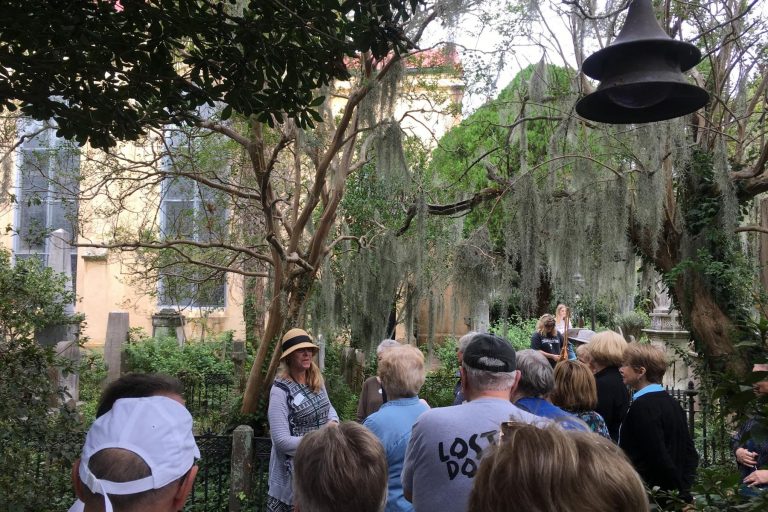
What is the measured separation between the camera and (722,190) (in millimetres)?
7352

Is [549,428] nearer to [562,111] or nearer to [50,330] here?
[562,111]

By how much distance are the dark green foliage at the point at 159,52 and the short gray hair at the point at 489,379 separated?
6.31 ft

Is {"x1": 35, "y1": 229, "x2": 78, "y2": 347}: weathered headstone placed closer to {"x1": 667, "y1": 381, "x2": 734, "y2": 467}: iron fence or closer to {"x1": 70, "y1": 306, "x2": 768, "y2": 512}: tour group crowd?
{"x1": 70, "y1": 306, "x2": 768, "y2": 512}: tour group crowd

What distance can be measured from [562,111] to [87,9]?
5.83 metres

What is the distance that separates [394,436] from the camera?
10.5 feet

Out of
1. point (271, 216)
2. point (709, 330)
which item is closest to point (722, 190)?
point (709, 330)

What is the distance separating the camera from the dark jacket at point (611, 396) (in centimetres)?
419

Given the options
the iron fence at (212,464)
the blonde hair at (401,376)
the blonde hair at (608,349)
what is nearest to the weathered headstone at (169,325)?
the iron fence at (212,464)

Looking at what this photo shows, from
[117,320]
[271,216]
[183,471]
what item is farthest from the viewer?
[117,320]

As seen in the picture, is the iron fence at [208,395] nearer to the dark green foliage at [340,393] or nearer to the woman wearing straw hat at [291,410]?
the dark green foliage at [340,393]

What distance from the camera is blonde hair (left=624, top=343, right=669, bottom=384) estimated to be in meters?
3.88

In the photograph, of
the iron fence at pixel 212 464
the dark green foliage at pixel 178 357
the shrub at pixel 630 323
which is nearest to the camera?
the iron fence at pixel 212 464

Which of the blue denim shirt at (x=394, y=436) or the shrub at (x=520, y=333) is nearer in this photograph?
the blue denim shirt at (x=394, y=436)

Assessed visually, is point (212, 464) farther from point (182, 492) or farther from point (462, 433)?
point (182, 492)
